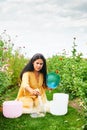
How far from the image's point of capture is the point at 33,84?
675 centimetres

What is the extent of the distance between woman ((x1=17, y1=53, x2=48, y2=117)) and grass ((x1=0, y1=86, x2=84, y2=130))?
0.21 m

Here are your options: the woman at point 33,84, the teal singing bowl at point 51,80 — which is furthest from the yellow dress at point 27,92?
the teal singing bowl at point 51,80

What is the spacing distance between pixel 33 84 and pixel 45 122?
2.94 feet

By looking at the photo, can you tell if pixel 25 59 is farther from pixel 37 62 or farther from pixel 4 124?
pixel 4 124

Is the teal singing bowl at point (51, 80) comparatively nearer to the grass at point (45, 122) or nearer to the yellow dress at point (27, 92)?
the yellow dress at point (27, 92)

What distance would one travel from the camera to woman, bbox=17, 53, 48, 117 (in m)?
6.54

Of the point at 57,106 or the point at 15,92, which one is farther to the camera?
A: the point at 15,92

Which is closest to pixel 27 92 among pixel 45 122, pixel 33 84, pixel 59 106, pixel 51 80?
pixel 33 84

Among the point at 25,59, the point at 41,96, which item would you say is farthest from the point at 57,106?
the point at 25,59

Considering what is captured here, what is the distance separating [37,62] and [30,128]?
1.26 meters

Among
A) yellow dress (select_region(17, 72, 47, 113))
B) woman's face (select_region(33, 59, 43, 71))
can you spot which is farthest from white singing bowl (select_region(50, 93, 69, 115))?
woman's face (select_region(33, 59, 43, 71))

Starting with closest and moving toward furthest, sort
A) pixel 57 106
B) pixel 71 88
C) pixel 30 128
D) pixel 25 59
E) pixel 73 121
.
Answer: pixel 30 128 → pixel 73 121 → pixel 57 106 → pixel 71 88 → pixel 25 59

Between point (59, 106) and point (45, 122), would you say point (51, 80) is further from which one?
point (45, 122)

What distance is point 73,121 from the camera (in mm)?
6172
